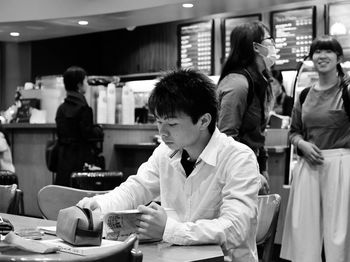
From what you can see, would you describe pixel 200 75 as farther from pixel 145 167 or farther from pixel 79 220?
pixel 79 220

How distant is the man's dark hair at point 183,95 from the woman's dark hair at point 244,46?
1.18m

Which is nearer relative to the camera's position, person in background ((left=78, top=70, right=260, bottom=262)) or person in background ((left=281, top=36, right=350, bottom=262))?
person in background ((left=78, top=70, right=260, bottom=262))

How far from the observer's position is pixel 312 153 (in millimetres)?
3670

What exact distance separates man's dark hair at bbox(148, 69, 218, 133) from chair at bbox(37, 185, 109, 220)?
28.4 inches

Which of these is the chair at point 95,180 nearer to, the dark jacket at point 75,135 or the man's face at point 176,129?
the dark jacket at point 75,135

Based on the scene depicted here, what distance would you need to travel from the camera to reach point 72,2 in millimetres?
7043

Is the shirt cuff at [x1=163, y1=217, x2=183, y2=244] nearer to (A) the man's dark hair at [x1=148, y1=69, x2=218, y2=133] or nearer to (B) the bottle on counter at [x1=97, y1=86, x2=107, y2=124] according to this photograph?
(A) the man's dark hair at [x1=148, y1=69, x2=218, y2=133]

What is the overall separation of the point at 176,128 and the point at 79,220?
1.64 ft

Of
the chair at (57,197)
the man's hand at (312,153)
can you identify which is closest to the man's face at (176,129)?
the chair at (57,197)

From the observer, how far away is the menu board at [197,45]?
322 inches

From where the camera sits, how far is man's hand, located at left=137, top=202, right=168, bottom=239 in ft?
5.79

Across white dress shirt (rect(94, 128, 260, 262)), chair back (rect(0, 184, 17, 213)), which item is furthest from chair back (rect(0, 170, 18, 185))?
white dress shirt (rect(94, 128, 260, 262))

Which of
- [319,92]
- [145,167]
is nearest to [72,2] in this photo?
[319,92]

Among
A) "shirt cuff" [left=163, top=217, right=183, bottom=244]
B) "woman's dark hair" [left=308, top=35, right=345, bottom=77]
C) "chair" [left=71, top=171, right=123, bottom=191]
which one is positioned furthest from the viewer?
"chair" [left=71, top=171, right=123, bottom=191]
